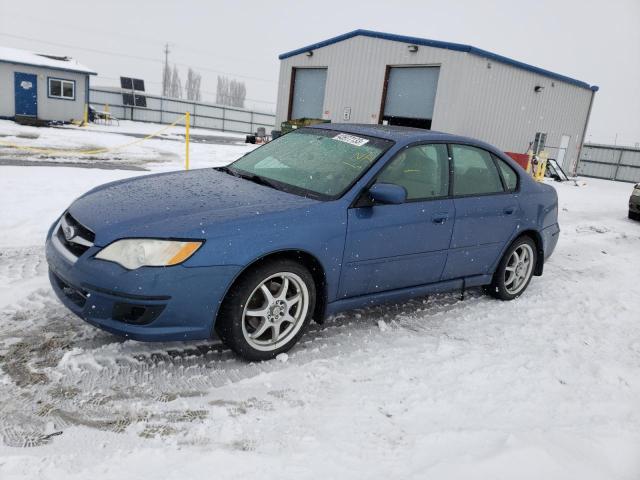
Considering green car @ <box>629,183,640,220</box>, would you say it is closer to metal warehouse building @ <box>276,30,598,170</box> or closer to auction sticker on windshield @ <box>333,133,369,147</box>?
metal warehouse building @ <box>276,30,598,170</box>

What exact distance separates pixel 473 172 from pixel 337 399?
2406 mm

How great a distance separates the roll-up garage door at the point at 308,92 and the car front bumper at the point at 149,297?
1965cm

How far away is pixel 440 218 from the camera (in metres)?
3.85

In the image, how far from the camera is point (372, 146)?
380cm

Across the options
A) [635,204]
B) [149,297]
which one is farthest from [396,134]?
[635,204]

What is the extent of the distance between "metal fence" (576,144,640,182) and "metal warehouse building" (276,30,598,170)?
747 cm

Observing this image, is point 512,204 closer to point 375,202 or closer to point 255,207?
point 375,202

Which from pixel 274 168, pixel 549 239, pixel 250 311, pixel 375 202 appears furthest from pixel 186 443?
pixel 549 239

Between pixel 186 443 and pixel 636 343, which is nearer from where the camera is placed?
pixel 186 443

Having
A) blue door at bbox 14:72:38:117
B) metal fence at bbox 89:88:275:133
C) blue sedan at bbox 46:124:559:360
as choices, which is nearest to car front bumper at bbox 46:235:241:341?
blue sedan at bbox 46:124:559:360

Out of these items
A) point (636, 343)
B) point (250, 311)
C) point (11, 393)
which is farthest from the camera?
point (636, 343)

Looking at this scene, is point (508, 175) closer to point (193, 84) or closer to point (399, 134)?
point (399, 134)

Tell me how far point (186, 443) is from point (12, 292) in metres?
2.32

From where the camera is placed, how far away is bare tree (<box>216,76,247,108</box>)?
8057 centimetres
